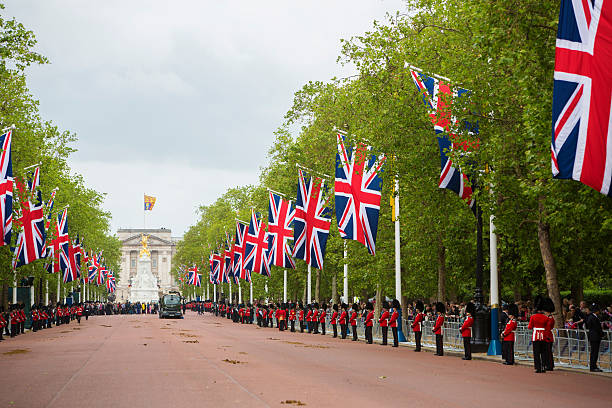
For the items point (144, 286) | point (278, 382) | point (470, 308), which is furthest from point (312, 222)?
point (144, 286)

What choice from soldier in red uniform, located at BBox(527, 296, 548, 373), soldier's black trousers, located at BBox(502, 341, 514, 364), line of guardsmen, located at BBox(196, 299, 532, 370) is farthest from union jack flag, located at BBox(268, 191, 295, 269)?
soldier in red uniform, located at BBox(527, 296, 548, 373)

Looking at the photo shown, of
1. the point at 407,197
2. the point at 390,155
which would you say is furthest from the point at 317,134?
the point at 390,155

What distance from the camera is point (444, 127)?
934 inches

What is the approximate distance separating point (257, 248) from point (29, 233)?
15547 mm

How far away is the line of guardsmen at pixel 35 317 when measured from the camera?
131 ft

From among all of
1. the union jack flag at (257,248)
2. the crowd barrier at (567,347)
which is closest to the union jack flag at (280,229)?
the union jack flag at (257,248)

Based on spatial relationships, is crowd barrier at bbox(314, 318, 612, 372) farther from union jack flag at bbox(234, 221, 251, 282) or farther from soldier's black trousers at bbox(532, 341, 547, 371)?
union jack flag at bbox(234, 221, 251, 282)

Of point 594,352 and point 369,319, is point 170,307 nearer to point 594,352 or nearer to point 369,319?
point 369,319

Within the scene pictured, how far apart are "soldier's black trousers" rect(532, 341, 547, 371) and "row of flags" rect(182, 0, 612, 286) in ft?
18.8

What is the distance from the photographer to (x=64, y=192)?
2384 inches

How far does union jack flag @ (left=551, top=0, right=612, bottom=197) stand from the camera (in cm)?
1293

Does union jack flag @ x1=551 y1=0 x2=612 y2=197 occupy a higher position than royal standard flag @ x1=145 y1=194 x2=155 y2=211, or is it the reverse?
royal standard flag @ x1=145 y1=194 x2=155 y2=211

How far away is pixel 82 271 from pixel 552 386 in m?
62.5

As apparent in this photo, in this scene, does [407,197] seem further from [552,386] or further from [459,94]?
[552,386]
